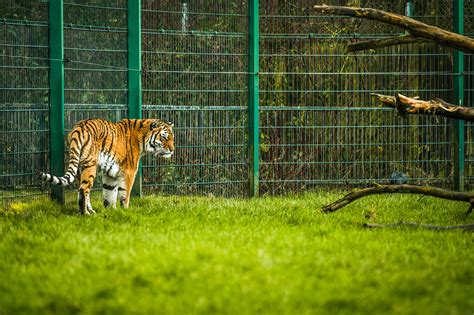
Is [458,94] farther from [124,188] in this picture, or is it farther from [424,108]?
[124,188]

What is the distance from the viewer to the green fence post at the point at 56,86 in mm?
10680

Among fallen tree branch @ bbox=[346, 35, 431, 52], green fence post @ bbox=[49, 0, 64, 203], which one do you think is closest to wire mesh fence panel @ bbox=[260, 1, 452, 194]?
fallen tree branch @ bbox=[346, 35, 431, 52]

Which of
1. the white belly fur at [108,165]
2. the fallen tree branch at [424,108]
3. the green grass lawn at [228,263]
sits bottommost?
the green grass lawn at [228,263]

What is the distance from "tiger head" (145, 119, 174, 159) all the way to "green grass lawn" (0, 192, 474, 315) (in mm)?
1161

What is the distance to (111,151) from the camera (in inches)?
416

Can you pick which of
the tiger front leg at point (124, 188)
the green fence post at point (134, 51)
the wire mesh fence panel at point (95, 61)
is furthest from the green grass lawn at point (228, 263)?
the green fence post at point (134, 51)

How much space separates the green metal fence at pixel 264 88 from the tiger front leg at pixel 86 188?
1.14 metres

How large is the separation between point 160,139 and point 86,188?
1440mm

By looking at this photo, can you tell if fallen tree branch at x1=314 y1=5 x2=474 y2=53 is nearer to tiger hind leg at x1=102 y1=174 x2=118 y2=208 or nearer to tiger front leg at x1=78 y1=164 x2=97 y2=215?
tiger front leg at x1=78 y1=164 x2=97 y2=215

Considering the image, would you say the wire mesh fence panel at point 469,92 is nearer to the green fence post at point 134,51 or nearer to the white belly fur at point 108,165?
the green fence post at point 134,51

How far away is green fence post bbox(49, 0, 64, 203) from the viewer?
1068 centimetres

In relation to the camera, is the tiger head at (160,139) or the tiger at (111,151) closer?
the tiger at (111,151)

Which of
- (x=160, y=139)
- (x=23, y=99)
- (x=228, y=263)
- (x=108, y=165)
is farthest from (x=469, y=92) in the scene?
(x=228, y=263)

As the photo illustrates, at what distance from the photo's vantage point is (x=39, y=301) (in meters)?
5.60
